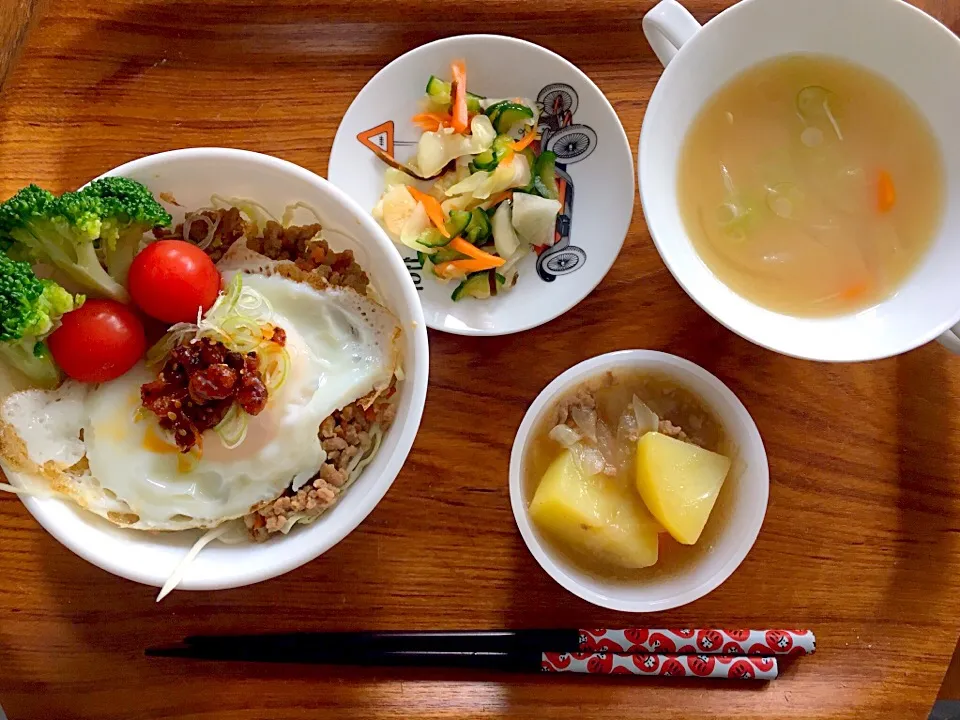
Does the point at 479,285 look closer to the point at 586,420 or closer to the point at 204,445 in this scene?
the point at 586,420

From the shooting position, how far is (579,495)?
5.12 ft

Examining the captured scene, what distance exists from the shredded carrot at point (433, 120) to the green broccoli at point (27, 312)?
83 centimetres

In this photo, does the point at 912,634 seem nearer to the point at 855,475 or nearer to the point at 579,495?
the point at 855,475

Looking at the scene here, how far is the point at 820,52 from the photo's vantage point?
156 centimetres

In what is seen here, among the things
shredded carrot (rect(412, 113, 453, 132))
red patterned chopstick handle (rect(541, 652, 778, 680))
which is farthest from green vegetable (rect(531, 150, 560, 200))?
red patterned chopstick handle (rect(541, 652, 778, 680))

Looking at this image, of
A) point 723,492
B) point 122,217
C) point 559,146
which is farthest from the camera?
point 559,146

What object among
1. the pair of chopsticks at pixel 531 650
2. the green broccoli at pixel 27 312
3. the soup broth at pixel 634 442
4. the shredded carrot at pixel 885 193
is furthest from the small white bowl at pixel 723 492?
the green broccoli at pixel 27 312

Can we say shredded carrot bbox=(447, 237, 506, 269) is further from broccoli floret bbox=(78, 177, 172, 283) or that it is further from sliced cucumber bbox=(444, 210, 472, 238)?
broccoli floret bbox=(78, 177, 172, 283)

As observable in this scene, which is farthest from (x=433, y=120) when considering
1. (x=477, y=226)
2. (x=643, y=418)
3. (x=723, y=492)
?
(x=723, y=492)

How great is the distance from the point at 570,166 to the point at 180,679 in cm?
141

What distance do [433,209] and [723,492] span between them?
88cm

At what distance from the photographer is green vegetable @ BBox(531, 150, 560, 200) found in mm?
1728

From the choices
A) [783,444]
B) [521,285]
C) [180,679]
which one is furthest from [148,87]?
[783,444]

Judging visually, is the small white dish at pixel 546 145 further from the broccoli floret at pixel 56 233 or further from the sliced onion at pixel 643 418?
the broccoli floret at pixel 56 233
